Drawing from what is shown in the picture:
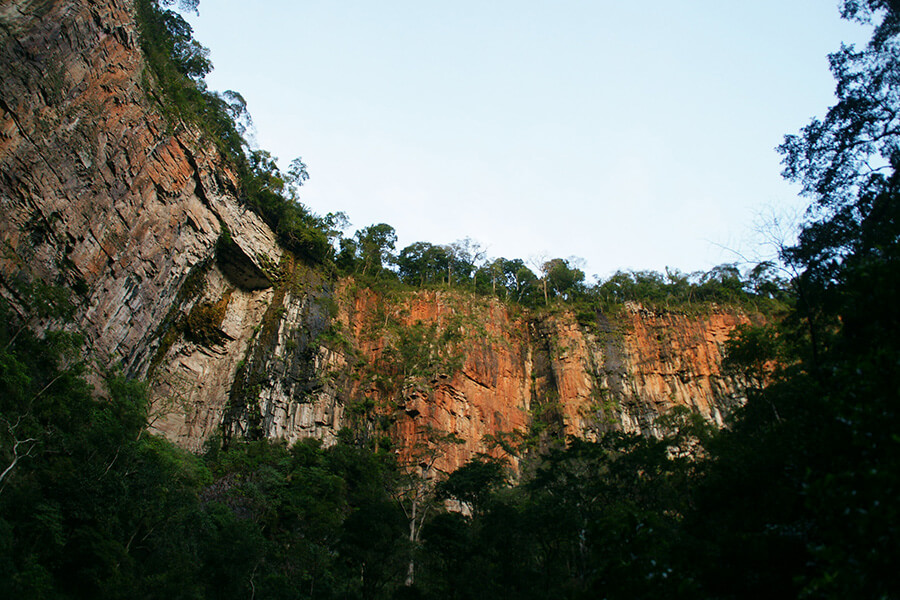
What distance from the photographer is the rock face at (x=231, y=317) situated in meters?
16.4

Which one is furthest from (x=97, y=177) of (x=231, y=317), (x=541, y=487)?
(x=541, y=487)

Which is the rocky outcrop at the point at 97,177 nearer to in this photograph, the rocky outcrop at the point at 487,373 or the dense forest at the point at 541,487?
the dense forest at the point at 541,487

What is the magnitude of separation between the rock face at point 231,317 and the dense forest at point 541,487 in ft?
5.26

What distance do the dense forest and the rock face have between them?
160 cm

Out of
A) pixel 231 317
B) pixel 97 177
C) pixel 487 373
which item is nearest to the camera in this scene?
pixel 97 177

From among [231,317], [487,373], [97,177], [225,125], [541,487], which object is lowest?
[541,487]

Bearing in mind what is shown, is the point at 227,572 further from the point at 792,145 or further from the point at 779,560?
the point at 792,145

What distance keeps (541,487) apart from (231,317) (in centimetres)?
1843

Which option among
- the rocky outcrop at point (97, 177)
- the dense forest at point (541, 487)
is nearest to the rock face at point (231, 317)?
the rocky outcrop at point (97, 177)

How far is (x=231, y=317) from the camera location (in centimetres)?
2667

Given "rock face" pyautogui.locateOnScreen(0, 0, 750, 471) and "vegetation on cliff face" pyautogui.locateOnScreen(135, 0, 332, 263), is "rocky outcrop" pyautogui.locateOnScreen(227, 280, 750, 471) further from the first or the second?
"vegetation on cliff face" pyautogui.locateOnScreen(135, 0, 332, 263)

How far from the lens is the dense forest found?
5.85m

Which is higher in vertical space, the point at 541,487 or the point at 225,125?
the point at 225,125

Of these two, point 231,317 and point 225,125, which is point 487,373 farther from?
point 225,125
